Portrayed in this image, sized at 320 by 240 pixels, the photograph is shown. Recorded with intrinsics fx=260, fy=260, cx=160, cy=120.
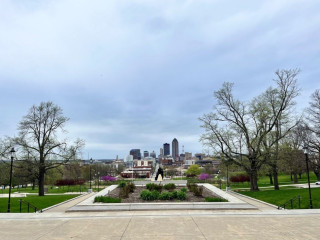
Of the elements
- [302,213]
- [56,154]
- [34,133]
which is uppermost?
[34,133]

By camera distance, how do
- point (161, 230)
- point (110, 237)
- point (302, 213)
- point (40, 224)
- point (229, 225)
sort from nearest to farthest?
point (110, 237), point (161, 230), point (229, 225), point (40, 224), point (302, 213)

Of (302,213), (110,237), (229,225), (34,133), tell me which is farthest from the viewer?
(34,133)

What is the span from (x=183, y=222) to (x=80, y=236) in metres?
5.08

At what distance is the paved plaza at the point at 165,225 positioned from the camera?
34.8 ft

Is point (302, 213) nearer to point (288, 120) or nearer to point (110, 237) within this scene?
point (110, 237)

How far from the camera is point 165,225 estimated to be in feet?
40.8

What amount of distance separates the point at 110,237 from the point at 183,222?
13.7ft

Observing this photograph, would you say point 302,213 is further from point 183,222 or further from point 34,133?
point 34,133

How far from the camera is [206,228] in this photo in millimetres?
11781

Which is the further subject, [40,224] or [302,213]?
[302,213]

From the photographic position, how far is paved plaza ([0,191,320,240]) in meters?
10.6

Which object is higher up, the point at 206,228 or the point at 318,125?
the point at 318,125

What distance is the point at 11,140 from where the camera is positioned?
30.9 m

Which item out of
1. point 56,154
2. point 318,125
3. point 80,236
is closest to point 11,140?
point 56,154
